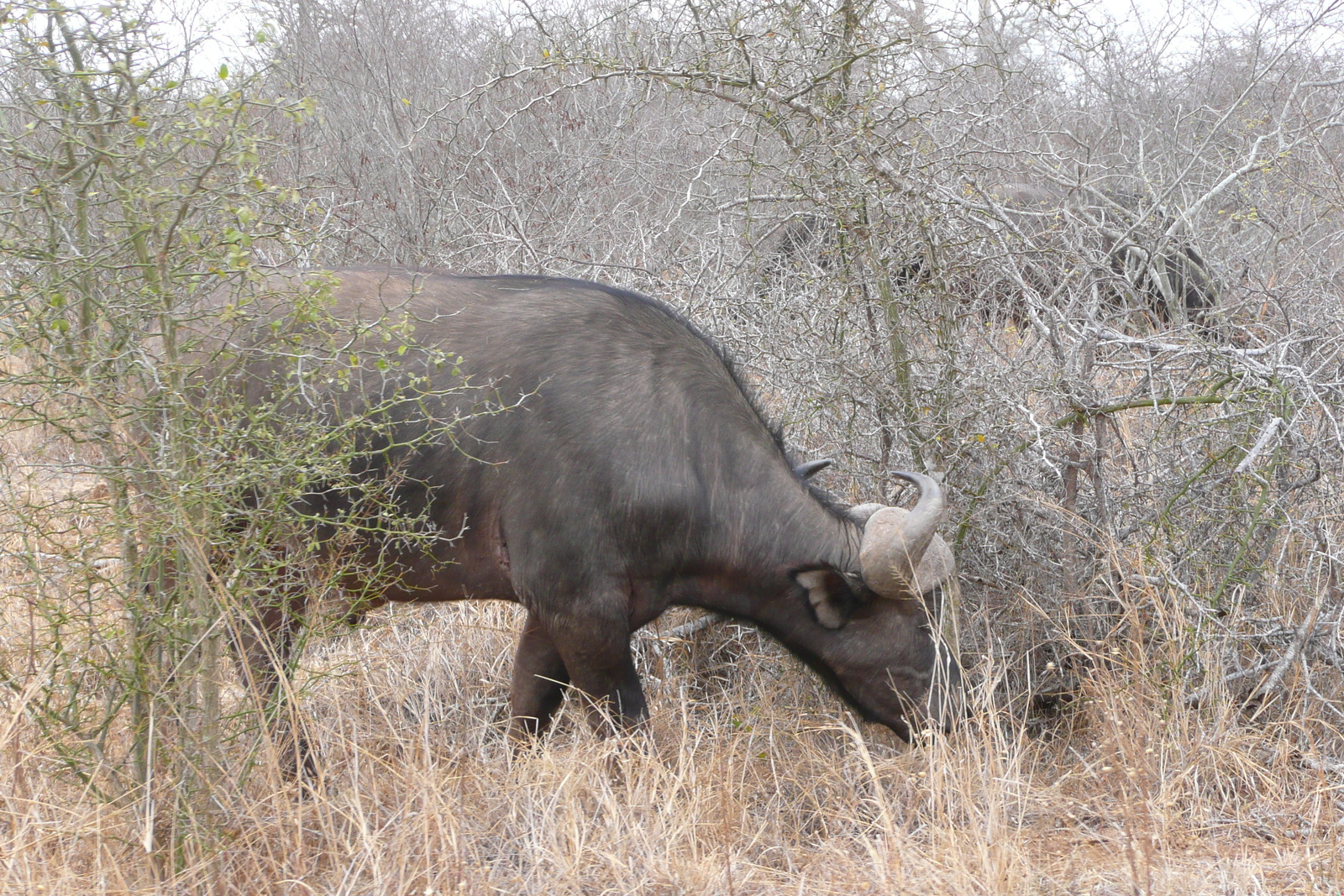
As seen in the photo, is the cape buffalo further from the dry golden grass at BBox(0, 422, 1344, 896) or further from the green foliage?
the green foliage

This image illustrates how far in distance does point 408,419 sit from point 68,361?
1392mm

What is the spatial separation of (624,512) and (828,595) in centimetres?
87

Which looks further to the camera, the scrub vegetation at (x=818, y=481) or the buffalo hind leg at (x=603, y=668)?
the buffalo hind leg at (x=603, y=668)

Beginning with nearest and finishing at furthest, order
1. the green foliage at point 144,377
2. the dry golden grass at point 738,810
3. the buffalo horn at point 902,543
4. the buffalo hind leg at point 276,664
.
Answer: the green foliage at point 144,377 < the dry golden grass at point 738,810 < the buffalo hind leg at point 276,664 < the buffalo horn at point 902,543

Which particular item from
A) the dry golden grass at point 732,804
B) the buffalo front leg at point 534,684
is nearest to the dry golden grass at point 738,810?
the dry golden grass at point 732,804

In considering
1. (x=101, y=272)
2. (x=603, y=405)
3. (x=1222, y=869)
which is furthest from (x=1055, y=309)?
(x=101, y=272)

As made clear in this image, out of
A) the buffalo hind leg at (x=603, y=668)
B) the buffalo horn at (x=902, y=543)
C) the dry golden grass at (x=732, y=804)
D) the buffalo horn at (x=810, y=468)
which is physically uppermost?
the buffalo horn at (x=810, y=468)

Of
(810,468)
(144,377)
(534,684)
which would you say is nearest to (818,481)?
(810,468)

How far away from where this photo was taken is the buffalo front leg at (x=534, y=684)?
4.53m

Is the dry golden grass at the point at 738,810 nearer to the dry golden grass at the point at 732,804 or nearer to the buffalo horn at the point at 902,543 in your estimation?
the dry golden grass at the point at 732,804

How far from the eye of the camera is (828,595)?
425 cm

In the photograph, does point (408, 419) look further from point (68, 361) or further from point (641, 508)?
point (68, 361)

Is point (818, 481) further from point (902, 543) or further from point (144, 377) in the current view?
point (144, 377)

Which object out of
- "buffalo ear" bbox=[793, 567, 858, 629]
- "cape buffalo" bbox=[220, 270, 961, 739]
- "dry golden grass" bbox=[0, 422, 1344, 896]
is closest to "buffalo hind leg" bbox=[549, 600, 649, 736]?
"cape buffalo" bbox=[220, 270, 961, 739]
